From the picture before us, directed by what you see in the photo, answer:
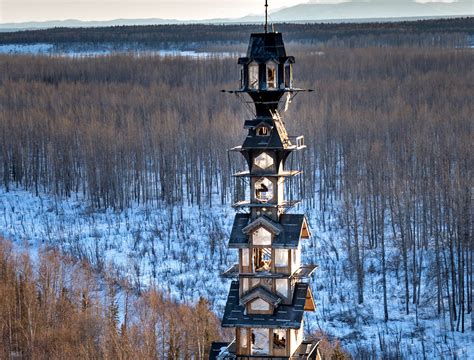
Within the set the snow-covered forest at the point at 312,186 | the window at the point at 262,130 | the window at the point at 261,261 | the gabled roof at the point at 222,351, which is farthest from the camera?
the snow-covered forest at the point at 312,186

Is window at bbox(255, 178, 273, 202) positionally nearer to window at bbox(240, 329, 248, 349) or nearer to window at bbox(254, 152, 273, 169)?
window at bbox(254, 152, 273, 169)

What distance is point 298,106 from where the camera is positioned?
9031 centimetres

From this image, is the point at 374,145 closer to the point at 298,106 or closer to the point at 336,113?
the point at 336,113

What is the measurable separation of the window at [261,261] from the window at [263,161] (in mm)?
2224

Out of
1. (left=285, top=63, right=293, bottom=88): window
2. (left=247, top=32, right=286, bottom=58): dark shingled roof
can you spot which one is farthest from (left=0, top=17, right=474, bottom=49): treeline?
(left=285, top=63, right=293, bottom=88): window

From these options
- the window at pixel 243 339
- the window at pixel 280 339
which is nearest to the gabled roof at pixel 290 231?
the window at pixel 280 339

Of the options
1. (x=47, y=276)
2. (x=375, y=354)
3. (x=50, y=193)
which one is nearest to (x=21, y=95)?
(x=50, y=193)

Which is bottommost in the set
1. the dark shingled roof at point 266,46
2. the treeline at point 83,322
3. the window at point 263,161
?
the treeline at point 83,322

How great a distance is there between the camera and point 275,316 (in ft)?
80.3

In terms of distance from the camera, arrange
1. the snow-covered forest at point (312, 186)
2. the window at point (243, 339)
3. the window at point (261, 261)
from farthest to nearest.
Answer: the snow-covered forest at point (312, 186)
the window at point (243, 339)
the window at point (261, 261)

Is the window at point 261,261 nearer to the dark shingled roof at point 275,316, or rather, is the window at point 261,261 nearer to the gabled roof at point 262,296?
the gabled roof at point 262,296

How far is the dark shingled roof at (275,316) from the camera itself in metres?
24.4

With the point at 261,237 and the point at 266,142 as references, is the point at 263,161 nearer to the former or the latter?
the point at 266,142

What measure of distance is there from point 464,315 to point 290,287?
27.3 meters
